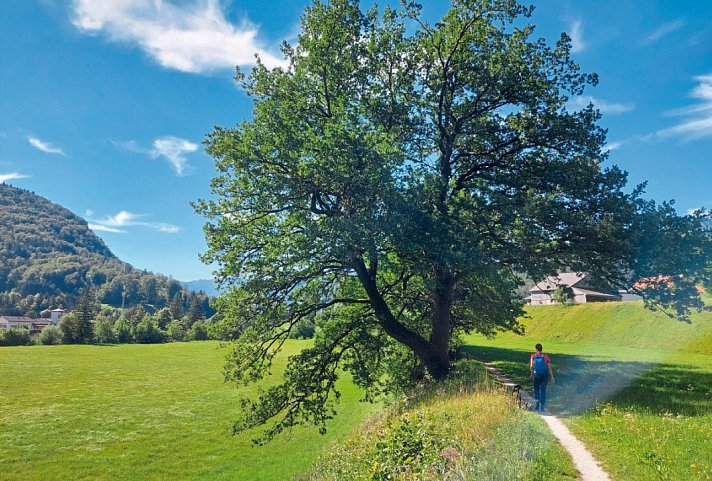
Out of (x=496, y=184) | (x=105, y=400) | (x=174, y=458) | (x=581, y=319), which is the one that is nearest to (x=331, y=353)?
(x=496, y=184)

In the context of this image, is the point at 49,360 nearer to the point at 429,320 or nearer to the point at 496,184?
the point at 429,320

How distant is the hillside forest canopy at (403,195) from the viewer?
16.0 m

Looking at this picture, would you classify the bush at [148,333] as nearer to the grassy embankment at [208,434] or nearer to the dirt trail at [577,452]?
the grassy embankment at [208,434]

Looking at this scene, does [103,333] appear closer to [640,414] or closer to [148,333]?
[148,333]

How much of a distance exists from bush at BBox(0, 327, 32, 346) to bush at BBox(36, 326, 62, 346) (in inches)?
113

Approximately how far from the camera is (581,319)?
65.0 m

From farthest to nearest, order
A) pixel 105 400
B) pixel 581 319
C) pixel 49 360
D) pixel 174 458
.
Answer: pixel 49 360 < pixel 581 319 < pixel 105 400 < pixel 174 458

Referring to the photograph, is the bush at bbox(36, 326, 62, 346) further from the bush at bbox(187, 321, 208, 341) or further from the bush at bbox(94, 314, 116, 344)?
the bush at bbox(187, 321, 208, 341)

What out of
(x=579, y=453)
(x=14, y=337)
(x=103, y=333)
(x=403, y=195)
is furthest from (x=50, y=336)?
(x=579, y=453)

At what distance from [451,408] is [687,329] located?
45584 mm

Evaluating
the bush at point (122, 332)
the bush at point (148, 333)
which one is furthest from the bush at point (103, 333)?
the bush at point (148, 333)

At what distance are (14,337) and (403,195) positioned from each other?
129 metres

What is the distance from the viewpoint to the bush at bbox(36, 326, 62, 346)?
111m

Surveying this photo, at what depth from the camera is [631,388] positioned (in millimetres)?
18375
